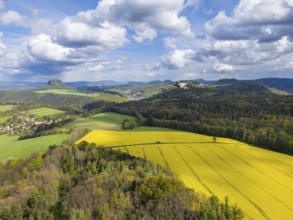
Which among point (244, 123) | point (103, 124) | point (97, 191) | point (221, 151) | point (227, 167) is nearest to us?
point (97, 191)

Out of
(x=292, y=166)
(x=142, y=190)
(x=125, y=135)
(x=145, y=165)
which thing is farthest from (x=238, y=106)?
(x=142, y=190)

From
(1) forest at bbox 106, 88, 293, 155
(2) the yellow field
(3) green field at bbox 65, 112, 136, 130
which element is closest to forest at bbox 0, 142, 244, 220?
(2) the yellow field

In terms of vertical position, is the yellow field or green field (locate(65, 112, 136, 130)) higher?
the yellow field

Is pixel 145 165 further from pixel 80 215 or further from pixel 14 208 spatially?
pixel 14 208

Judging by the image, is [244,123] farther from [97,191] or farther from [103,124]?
[97,191]

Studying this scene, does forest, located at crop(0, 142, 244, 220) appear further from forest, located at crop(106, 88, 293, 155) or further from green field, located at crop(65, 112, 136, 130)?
green field, located at crop(65, 112, 136, 130)

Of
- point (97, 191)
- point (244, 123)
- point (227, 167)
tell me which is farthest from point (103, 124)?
point (97, 191)
